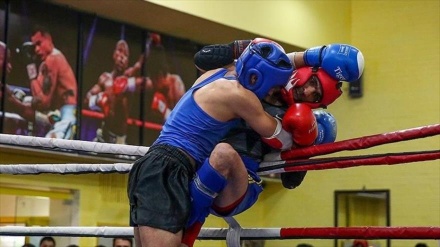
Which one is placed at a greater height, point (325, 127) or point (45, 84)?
point (45, 84)

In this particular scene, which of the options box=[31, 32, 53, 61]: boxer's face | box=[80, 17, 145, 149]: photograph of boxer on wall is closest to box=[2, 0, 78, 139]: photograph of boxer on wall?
box=[31, 32, 53, 61]: boxer's face

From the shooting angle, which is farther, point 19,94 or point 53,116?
point 53,116

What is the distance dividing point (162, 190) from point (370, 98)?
22.4 ft

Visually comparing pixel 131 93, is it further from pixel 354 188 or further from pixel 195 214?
pixel 195 214

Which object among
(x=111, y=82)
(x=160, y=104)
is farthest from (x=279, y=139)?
(x=160, y=104)

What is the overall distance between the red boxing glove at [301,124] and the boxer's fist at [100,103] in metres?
5.25

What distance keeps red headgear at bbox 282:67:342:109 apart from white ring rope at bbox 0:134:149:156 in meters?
0.60

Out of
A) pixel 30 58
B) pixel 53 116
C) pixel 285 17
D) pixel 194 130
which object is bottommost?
pixel 194 130

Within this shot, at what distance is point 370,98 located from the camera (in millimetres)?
9094

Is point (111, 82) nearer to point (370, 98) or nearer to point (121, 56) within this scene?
point (121, 56)

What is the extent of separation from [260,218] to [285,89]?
7.14 meters

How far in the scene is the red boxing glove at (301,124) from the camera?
104 inches

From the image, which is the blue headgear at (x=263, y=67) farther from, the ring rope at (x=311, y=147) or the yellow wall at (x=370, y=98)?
the yellow wall at (x=370, y=98)

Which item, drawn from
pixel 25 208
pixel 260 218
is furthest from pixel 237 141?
pixel 260 218
